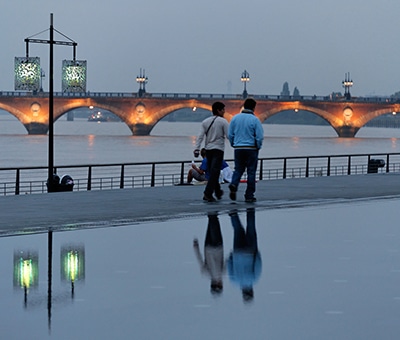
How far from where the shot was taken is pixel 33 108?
5551 inches

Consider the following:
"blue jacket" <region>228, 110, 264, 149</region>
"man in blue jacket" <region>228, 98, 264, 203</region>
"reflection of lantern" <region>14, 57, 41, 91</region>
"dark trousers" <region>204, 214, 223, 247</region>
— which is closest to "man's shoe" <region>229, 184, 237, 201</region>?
"man in blue jacket" <region>228, 98, 264, 203</region>

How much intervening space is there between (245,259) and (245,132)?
19.4 feet

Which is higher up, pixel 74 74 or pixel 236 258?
pixel 74 74

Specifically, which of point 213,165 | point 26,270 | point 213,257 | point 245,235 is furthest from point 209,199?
point 26,270

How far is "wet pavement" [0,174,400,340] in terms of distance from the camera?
617cm

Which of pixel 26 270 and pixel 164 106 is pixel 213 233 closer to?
pixel 26 270

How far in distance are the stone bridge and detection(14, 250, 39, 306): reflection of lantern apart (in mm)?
131936

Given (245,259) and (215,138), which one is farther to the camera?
(215,138)

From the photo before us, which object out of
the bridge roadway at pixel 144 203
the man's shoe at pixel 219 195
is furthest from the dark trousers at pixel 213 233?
the man's shoe at pixel 219 195

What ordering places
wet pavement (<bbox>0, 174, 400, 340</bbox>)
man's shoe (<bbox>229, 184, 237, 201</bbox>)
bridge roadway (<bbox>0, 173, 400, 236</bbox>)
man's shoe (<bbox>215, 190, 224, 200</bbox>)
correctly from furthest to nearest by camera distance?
man's shoe (<bbox>215, 190, 224, 200</bbox>), man's shoe (<bbox>229, 184, 237, 201</bbox>), bridge roadway (<bbox>0, 173, 400, 236</bbox>), wet pavement (<bbox>0, 174, 400, 340</bbox>)

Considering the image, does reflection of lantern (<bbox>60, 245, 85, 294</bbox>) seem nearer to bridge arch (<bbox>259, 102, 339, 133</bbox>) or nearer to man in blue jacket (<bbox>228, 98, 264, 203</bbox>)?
man in blue jacket (<bbox>228, 98, 264, 203</bbox>)

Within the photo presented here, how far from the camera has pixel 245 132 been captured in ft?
49.4

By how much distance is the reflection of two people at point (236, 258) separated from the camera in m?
7.91

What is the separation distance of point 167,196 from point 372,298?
9946mm
